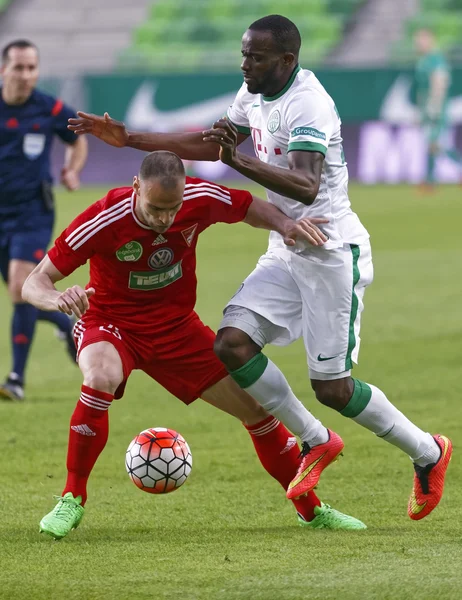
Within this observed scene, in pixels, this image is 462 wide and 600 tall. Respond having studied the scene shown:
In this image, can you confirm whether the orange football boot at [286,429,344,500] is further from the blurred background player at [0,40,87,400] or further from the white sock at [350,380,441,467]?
the blurred background player at [0,40,87,400]

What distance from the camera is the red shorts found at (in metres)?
5.30

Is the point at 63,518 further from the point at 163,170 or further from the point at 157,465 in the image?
the point at 163,170

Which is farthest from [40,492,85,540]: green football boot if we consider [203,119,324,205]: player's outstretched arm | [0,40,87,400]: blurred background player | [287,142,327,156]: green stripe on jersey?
[0,40,87,400]: blurred background player

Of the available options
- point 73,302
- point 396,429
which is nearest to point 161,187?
point 73,302

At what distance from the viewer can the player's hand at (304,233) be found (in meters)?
5.07

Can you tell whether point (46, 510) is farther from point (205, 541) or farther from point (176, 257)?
point (176, 257)

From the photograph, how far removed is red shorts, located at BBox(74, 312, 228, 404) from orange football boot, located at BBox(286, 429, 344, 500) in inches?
20.6

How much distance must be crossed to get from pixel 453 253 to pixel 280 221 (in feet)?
37.2

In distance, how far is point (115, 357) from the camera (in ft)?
16.9

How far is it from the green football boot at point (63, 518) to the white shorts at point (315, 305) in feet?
3.21

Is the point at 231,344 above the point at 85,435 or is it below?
above

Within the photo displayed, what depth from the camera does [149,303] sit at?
17.7 ft

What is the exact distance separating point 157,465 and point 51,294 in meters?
0.90

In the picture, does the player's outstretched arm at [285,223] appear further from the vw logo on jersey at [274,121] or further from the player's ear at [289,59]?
the player's ear at [289,59]
